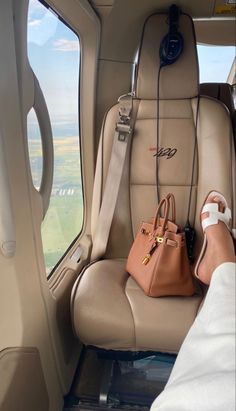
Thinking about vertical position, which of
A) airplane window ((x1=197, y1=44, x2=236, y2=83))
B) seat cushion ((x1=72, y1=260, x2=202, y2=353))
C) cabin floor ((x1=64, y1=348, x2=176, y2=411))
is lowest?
cabin floor ((x1=64, y1=348, x2=176, y2=411))

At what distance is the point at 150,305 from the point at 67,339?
403mm

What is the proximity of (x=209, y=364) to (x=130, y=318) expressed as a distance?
1.61 feet

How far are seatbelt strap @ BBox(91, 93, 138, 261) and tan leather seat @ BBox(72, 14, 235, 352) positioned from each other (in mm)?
28

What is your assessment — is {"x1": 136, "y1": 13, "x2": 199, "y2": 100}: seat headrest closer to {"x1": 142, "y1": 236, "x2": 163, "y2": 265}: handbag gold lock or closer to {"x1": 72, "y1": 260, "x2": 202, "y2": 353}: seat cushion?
{"x1": 142, "y1": 236, "x2": 163, "y2": 265}: handbag gold lock

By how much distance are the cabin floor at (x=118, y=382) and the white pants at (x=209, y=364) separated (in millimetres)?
537

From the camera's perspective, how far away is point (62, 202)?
65.5 inches

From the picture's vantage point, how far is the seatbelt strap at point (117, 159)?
4.72 ft

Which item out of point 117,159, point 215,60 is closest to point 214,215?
point 117,159

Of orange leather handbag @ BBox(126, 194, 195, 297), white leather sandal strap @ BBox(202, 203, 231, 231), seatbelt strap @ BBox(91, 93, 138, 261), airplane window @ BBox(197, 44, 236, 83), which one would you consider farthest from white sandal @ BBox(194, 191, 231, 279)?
airplane window @ BBox(197, 44, 236, 83)

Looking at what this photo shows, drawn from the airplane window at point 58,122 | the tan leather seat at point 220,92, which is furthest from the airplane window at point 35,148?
the tan leather seat at point 220,92

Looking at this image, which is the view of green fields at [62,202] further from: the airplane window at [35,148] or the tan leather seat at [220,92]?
the tan leather seat at [220,92]

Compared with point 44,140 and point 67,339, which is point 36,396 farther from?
point 44,140

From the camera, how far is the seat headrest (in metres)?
1.39

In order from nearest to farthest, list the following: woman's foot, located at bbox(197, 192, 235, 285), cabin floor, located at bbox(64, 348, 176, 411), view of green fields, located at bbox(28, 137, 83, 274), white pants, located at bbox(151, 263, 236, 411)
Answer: white pants, located at bbox(151, 263, 236, 411)
woman's foot, located at bbox(197, 192, 235, 285)
cabin floor, located at bbox(64, 348, 176, 411)
view of green fields, located at bbox(28, 137, 83, 274)
